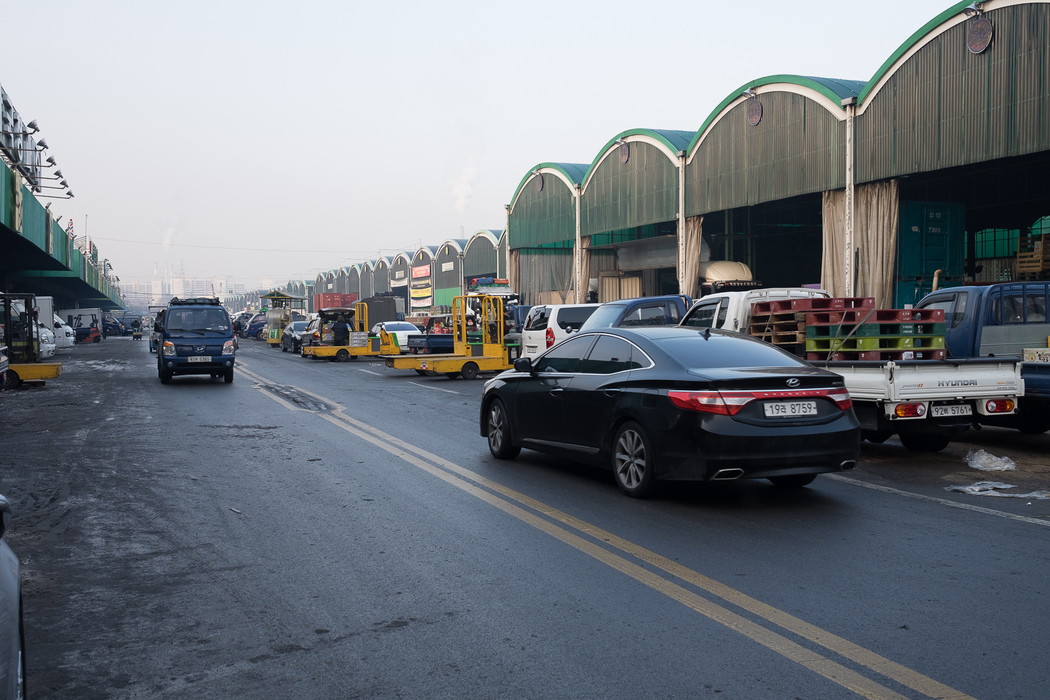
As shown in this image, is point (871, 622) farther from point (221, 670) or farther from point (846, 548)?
point (221, 670)

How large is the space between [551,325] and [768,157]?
13.1 meters

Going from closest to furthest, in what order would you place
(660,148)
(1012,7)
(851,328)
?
1. (851,328)
2. (1012,7)
3. (660,148)

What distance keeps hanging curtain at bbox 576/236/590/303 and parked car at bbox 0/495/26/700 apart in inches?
1622

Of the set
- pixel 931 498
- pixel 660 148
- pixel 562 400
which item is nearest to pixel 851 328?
pixel 931 498

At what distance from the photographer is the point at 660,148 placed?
3612cm

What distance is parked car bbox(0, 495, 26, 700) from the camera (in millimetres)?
2602

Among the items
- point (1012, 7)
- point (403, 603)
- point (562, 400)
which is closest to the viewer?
point (403, 603)

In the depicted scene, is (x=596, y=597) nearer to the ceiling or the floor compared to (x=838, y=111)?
nearer to the floor

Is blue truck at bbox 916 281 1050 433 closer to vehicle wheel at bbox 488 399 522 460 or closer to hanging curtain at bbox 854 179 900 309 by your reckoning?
vehicle wheel at bbox 488 399 522 460

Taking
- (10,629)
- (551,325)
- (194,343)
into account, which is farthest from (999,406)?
(194,343)

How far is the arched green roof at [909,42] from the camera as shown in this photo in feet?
72.9

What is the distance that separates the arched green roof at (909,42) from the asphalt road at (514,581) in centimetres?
1675

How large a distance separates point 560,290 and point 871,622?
44605 mm

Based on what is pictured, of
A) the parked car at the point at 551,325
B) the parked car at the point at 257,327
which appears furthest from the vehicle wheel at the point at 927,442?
the parked car at the point at 257,327
